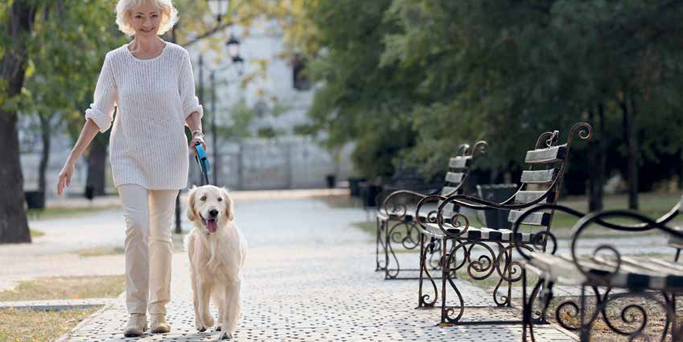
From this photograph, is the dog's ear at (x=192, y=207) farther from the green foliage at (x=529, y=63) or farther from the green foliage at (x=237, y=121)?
the green foliage at (x=237, y=121)

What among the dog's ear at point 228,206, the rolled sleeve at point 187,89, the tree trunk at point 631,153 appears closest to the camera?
the dog's ear at point 228,206

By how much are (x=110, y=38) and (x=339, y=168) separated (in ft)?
116

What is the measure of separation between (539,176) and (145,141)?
8.51 feet

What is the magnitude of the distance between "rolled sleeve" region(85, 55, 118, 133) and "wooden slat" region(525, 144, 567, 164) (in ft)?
9.21

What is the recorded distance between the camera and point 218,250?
6332mm

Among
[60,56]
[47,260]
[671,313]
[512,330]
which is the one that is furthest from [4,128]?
[671,313]

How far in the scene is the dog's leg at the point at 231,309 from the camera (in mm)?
6367

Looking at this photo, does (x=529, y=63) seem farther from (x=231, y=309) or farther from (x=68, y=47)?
(x=231, y=309)

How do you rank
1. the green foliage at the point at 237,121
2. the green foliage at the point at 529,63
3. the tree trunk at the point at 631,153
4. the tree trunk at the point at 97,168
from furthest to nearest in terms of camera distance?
the green foliage at the point at 237,121, the tree trunk at the point at 97,168, the tree trunk at the point at 631,153, the green foliage at the point at 529,63

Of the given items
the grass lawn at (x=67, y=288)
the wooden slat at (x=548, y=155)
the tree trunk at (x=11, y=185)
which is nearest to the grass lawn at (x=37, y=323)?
the grass lawn at (x=67, y=288)

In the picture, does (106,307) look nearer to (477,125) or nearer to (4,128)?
(4,128)

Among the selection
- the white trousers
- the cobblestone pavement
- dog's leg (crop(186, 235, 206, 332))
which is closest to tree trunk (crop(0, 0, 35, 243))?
the cobblestone pavement

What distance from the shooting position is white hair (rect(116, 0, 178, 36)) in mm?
6609

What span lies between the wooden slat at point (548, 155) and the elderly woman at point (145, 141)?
2238 mm
